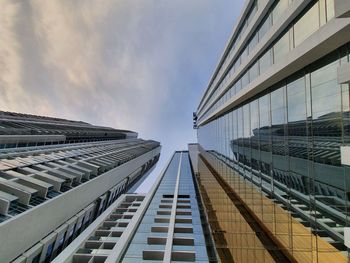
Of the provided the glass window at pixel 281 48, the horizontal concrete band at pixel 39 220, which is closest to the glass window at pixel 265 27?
the glass window at pixel 281 48

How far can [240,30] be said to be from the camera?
83.8ft

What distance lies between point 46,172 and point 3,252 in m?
13.2

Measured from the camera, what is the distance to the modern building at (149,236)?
788 inches

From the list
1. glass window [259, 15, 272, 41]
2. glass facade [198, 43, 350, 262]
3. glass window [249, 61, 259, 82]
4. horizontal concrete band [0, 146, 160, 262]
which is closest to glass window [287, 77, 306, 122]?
glass facade [198, 43, 350, 262]

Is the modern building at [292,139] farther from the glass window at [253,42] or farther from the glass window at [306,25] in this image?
the glass window at [253,42]

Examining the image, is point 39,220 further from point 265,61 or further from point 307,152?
point 265,61

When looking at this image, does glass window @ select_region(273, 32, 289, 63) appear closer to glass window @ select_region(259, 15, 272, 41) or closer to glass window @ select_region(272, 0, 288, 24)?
glass window @ select_region(272, 0, 288, 24)

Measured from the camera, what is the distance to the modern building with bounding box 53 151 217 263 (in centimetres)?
2002

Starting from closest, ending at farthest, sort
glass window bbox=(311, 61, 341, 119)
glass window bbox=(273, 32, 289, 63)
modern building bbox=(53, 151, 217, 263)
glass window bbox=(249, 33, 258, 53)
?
glass window bbox=(311, 61, 341, 119), glass window bbox=(273, 32, 289, 63), glass window bbox=(249, 33, 258, 53), modern building bbox=(53, 151, 217, 263)

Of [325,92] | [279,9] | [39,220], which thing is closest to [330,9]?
[325,92]

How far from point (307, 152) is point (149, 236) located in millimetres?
16925

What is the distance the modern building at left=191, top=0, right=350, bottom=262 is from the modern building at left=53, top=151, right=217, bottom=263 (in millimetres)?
2489

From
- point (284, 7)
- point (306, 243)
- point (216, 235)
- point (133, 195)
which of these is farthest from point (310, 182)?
point (133, 195)

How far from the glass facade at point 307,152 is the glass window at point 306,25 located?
102 millimetres
